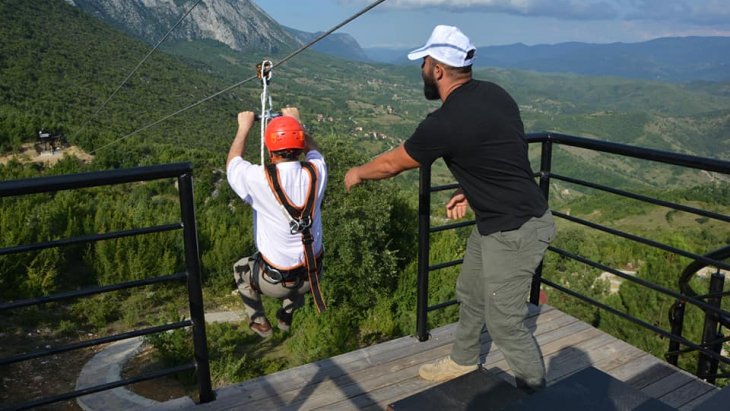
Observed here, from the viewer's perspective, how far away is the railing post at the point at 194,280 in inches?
105

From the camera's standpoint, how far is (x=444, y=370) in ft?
10.9

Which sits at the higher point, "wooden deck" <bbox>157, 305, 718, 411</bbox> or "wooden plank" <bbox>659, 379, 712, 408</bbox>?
"wooden deck" <bbox>157, 305, 718, 411</bbox>

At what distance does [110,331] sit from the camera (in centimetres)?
736

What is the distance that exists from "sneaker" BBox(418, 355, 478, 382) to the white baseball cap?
1.77 m

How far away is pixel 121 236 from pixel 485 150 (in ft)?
5.37

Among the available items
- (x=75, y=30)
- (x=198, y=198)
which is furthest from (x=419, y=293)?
(x=75, y=30)

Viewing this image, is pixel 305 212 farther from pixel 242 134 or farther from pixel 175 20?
pixel 175 20

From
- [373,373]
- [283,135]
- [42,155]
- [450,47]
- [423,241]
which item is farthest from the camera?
[42,155]

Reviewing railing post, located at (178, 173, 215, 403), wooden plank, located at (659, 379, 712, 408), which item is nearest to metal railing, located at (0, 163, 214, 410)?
railing post, located at (178, 173, 215, 403)

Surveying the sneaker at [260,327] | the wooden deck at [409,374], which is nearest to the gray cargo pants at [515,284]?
the wooden deck at [409,374]

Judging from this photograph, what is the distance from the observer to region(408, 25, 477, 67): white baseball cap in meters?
2.53

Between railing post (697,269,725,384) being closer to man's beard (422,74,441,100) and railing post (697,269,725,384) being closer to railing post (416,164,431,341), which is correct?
railing post (416,164,431,341)

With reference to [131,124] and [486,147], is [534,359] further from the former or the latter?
[131,124]

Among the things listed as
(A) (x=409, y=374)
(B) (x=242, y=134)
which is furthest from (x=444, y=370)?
(B) (x=242, y=134)
